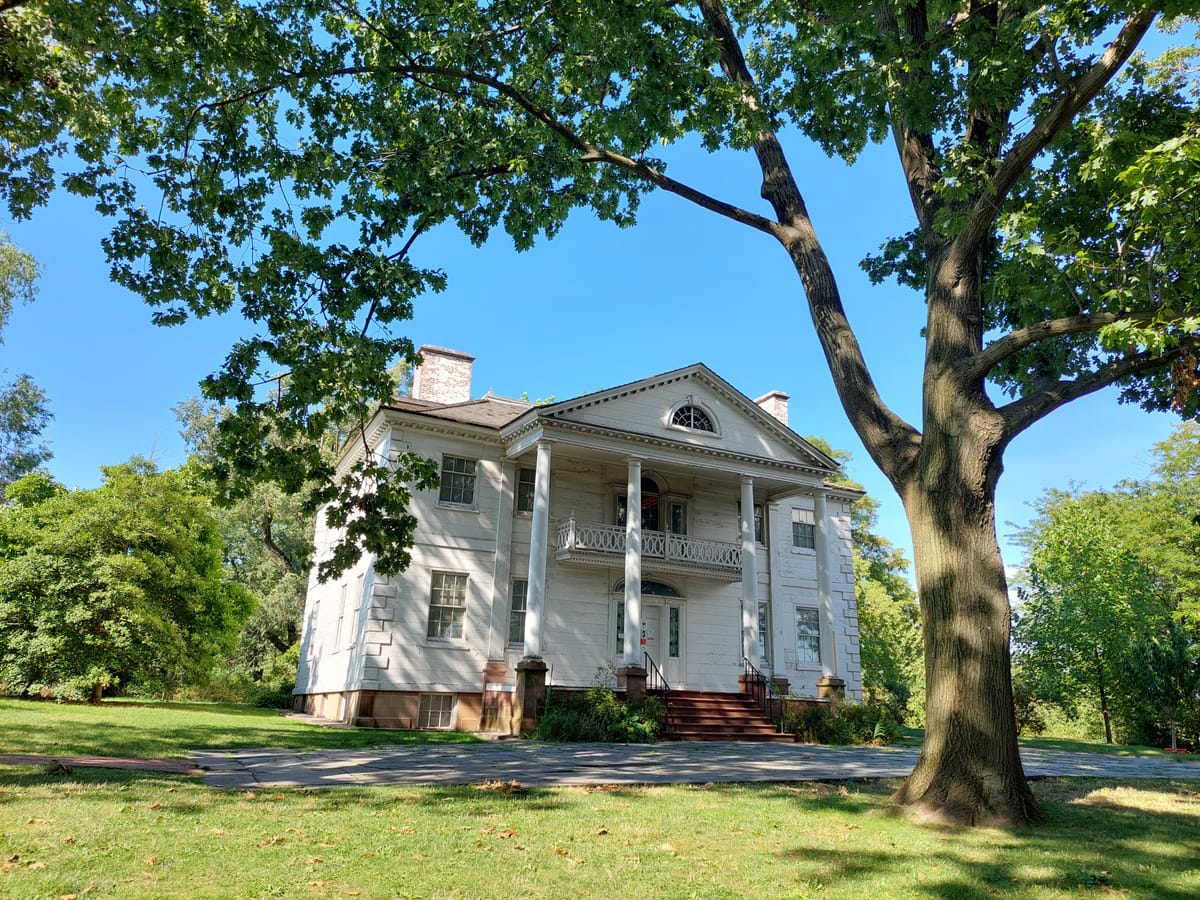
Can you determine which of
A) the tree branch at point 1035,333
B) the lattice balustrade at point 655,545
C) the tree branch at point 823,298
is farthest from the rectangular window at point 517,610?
the tree branch at point 1035,333

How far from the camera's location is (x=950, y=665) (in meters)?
6.79

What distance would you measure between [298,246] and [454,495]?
Result: 37.3 feet

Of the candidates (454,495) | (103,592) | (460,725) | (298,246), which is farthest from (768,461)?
(103,592)

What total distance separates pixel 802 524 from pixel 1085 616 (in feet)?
31.8

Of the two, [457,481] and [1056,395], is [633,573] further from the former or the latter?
[1056,395]

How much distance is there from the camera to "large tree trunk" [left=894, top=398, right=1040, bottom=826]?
648cm

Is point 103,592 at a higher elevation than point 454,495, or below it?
below

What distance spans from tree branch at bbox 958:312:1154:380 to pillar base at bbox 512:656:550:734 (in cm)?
1180

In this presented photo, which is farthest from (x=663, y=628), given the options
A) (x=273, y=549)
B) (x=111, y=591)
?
(x=273, y=549)

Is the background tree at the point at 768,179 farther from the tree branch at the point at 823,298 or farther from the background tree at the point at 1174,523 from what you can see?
the background tree at the point at 1174,523

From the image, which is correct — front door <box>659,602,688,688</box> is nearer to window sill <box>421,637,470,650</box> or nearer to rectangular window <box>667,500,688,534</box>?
rectangular window <box>667,500,688,534</box>

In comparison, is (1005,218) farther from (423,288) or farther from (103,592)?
(103,592)

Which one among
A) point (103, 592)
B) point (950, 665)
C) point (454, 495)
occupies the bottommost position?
point (950, 665)

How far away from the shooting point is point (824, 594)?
20.5 metres
